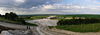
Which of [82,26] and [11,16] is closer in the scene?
[82,26]

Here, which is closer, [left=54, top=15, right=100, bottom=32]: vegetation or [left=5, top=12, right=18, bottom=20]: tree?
[left=54, top=15, right=100, bottom=32]: vegetation

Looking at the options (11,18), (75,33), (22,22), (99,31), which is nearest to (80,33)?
(75,33)

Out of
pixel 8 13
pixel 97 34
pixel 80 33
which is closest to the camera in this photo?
pixel 97 34

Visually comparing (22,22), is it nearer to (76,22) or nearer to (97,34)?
(76,22)

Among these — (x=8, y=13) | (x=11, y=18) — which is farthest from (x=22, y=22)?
(x=8, y=13)

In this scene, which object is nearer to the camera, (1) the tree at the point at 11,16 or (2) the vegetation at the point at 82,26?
(2) the vegetation at the point at 82,26

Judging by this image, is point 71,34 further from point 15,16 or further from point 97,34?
point 15,16

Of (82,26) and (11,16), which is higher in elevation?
(82,26)

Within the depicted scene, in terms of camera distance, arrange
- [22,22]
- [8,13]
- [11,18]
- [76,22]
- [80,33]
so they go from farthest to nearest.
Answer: [8,13], [11,18], [22,22], [76,22], [80,33]

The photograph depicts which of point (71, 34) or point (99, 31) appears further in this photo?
point (71, 34)
